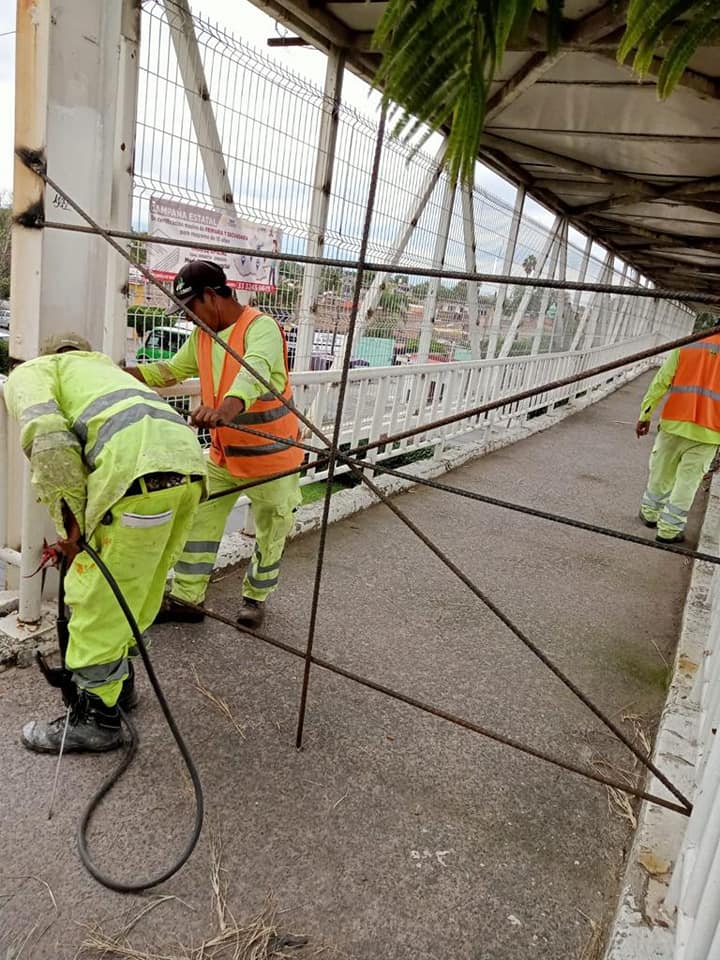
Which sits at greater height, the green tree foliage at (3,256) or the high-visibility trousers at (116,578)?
the green tree foliage at (3,256)

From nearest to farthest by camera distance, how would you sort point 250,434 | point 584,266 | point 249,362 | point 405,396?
point 249,362, point 250,434, point 405,396, point 584,266

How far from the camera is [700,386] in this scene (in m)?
4.69

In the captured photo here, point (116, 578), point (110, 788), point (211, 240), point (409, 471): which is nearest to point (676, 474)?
point (409, 471)

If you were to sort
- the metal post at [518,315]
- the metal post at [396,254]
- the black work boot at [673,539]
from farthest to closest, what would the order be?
the metal post at [518,315] < the metal post at [396,254] < the black work boot at [673,539]

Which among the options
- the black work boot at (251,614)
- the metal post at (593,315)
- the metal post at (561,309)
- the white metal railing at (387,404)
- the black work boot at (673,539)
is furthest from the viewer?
the metal post at (593,315)

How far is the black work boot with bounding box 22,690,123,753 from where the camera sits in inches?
88.4

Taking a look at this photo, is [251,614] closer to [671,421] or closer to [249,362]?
[249,362]

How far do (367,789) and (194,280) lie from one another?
2.06 meters

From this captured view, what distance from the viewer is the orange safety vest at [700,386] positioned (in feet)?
15.3

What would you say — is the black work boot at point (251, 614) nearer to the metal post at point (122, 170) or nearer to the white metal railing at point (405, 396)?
the white metal railing at point (405, 396)

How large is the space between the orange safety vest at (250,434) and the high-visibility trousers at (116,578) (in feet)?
2.40

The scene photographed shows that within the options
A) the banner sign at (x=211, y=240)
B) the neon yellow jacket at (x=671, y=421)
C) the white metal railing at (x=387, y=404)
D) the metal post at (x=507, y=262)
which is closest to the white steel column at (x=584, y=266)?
the white metal railing at (x=387, y=404)

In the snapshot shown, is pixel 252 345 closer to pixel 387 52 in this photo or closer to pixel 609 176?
pixel 387 52

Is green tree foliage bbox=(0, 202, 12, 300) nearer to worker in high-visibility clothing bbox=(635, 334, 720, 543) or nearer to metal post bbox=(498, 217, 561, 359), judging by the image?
worker in high-visibility clothing bbox=(635, 334, 720, 543)
